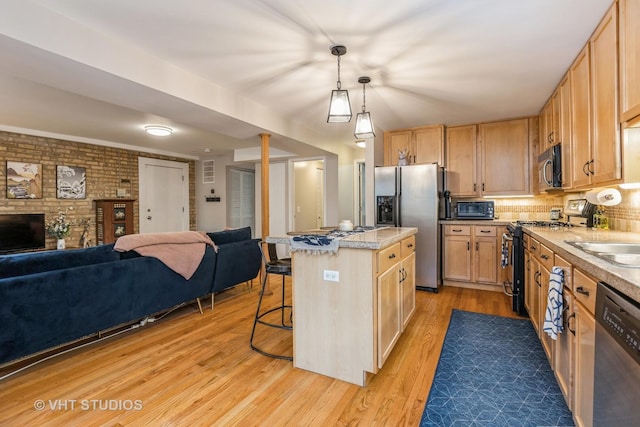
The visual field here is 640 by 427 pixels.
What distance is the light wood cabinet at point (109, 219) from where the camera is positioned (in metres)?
5.86

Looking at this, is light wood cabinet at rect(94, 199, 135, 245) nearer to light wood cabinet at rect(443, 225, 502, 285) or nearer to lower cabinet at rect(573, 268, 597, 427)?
light wood cabinet at rect(443, 225, 502, 285)

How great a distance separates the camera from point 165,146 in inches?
253

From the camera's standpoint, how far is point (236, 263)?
3.81 meters

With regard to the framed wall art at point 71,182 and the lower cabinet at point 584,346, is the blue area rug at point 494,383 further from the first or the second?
the framed wall art at point 71,182

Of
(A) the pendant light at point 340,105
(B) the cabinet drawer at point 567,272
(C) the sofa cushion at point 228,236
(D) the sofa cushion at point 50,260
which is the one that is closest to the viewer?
(B) the cabinet drawer at point 567,272

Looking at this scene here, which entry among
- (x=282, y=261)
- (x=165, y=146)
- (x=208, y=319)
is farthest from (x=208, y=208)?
(x=282, y=261)

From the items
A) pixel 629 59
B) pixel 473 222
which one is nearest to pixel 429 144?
pixel 473 222

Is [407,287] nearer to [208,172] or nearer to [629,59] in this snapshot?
[629,59]

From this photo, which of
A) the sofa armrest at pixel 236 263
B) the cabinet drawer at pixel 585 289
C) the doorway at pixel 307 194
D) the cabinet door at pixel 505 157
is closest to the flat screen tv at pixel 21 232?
the sofa armrest at pixel 236 263

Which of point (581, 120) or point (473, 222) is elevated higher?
point (581, 120)

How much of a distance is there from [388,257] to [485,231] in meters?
2.57

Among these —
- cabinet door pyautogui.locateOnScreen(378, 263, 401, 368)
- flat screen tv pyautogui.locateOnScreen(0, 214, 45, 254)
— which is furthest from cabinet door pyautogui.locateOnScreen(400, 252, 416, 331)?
flat screen tv pyautogui.locateOnScreen(0, 214, 45, 254)

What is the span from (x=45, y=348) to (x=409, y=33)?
3.27 meters

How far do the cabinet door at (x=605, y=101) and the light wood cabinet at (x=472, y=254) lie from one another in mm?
2028
